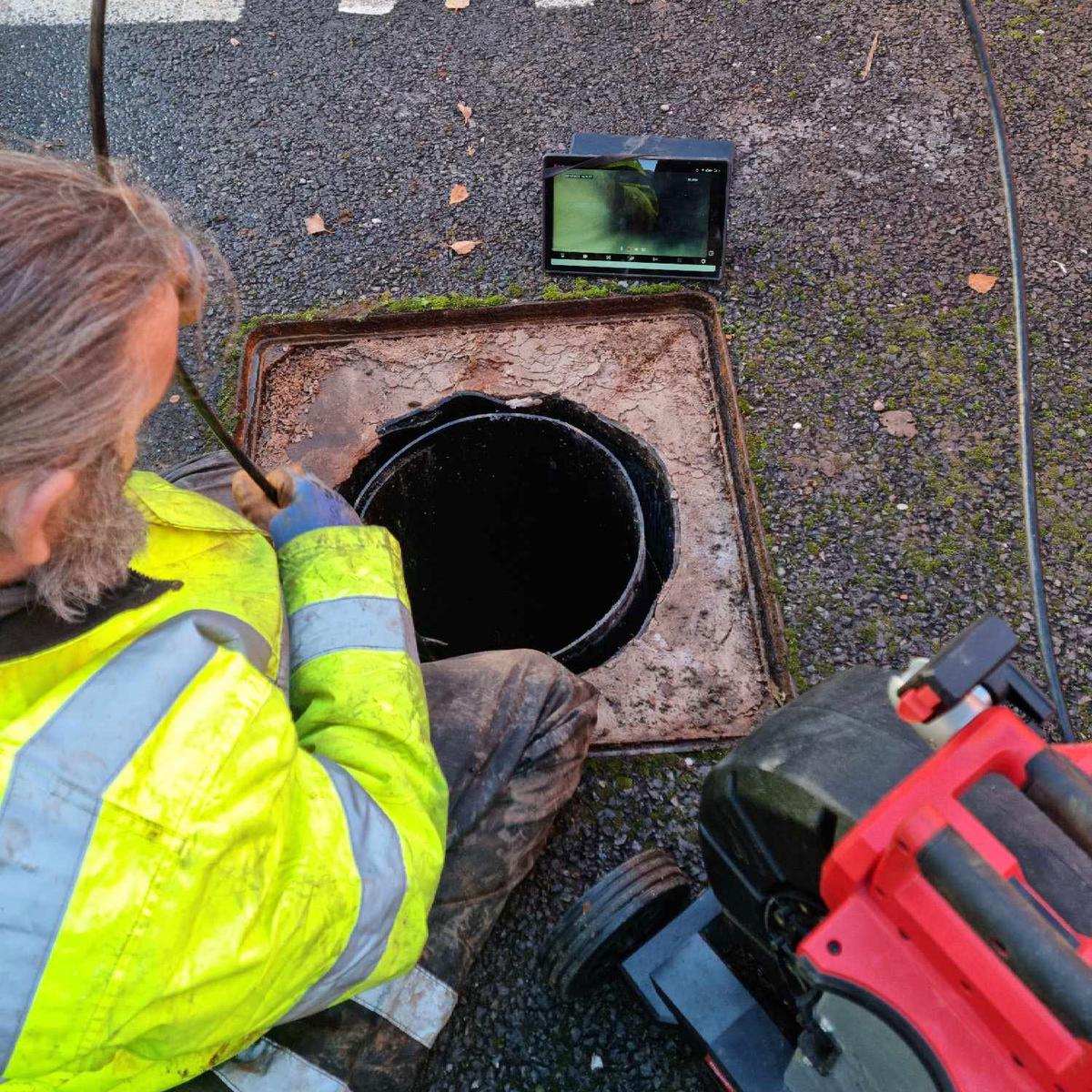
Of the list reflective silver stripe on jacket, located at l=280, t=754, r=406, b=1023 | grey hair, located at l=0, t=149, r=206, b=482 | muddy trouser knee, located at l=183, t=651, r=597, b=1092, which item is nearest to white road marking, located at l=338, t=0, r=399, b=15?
muddy trouser knee, located at l=183, t=651, r=597, b=1092

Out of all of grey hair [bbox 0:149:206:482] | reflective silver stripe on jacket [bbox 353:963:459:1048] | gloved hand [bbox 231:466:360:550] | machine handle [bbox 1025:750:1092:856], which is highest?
grey hair [bbox 0:149:206:482]

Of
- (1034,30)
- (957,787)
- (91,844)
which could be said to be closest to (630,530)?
(957,787)

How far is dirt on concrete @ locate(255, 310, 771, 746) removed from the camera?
6.48 ft

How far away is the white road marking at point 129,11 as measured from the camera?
11.2 ft

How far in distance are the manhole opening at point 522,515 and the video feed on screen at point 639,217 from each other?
486 mm

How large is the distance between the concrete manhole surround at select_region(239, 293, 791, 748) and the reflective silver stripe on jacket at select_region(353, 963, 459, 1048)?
588 mm

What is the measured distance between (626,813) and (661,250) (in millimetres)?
1476

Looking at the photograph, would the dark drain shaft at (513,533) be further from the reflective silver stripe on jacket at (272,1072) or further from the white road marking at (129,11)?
the white road marking at (129,11)

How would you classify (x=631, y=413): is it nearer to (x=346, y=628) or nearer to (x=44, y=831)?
(x=346, y=628)

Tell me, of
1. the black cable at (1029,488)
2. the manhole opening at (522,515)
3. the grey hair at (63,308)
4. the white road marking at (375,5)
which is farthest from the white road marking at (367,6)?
the grey hair at (63,308)

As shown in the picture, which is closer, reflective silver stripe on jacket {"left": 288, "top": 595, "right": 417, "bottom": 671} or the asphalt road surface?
reflective silver stripe on jacket {"left": 288, "top": 595, "right": 417, "bottom": 671}

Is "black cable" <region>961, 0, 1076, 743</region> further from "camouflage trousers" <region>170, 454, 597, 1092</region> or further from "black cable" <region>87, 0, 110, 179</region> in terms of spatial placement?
"black cable" <region>87, 0, 110, 179</region>

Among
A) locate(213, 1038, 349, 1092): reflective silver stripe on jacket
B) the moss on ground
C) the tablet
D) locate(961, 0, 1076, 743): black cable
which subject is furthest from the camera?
the moss on ground

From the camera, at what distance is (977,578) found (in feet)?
6.73
